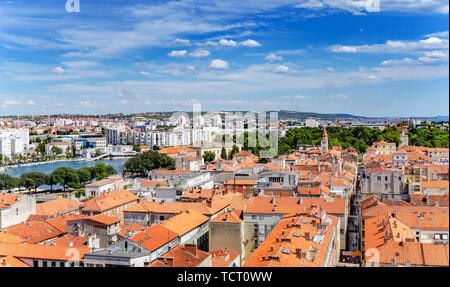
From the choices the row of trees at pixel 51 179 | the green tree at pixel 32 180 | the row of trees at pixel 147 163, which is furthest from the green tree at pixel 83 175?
the row of trees at pixel 147 163

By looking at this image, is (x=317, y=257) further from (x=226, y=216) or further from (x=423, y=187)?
(x=423, y=187)

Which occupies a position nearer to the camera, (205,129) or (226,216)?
(226,216)

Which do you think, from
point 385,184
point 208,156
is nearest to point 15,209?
point 385,184

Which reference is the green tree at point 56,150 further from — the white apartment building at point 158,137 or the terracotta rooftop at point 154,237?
the terracotta rooftop at point 154,237

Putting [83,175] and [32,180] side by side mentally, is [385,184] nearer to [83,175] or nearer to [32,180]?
[83,175]

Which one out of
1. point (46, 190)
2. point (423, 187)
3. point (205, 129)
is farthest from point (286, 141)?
point (423, 187)
